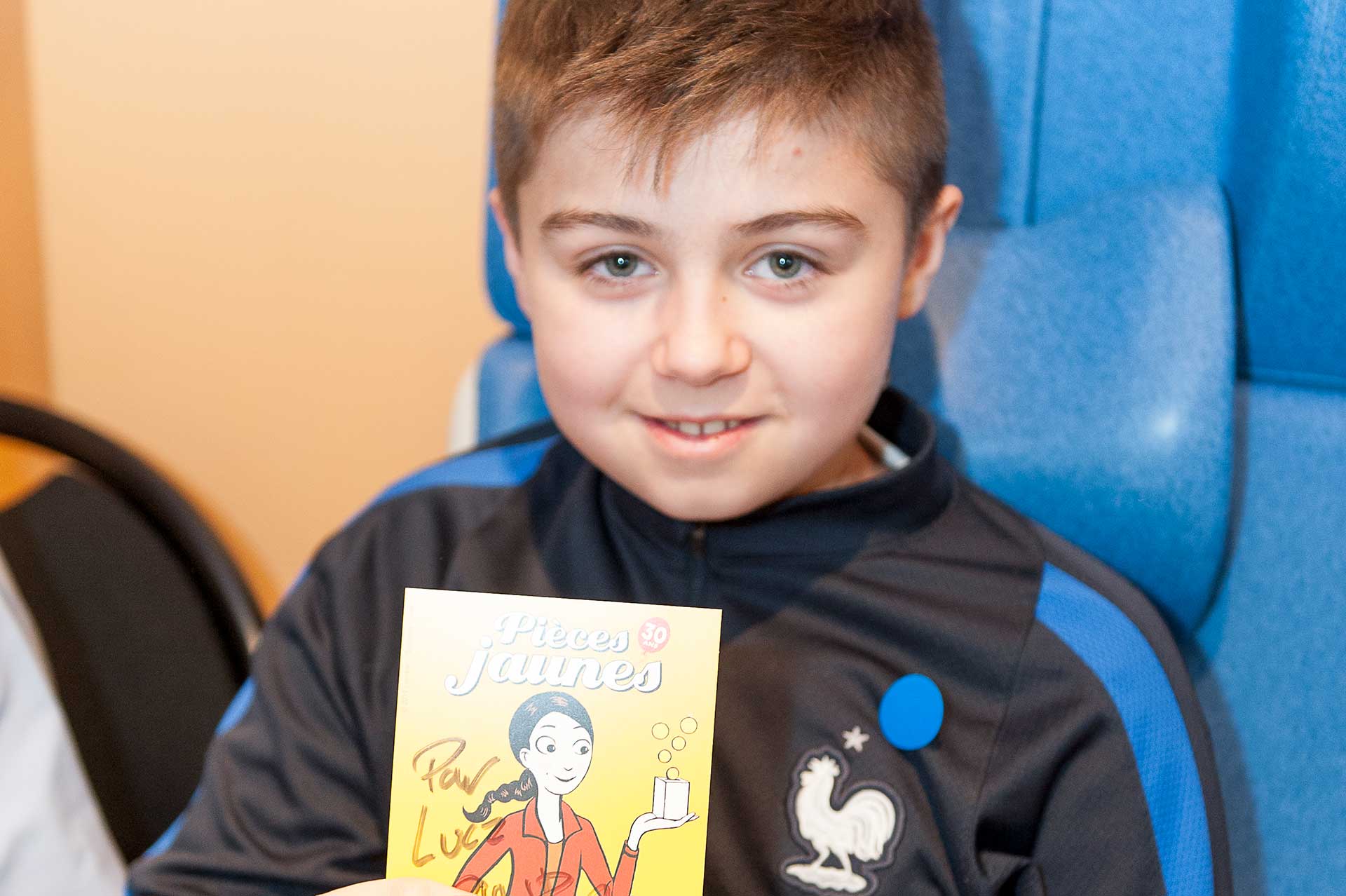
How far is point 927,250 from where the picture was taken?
2.66 feet

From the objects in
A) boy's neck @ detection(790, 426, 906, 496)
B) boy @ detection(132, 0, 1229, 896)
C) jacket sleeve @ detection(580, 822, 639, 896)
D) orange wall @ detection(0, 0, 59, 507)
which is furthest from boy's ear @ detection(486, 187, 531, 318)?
orange wall @ detection(0, 0, 59, 507)

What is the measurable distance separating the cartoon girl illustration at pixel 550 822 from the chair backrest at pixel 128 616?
2.26ft

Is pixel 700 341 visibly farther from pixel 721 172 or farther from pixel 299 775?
pixel 299 775

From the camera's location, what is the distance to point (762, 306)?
27.4 inches

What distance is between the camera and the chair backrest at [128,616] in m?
1.22

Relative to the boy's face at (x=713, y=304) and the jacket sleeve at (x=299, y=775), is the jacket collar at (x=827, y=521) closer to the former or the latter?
the boy's face at (x=713, y=304)

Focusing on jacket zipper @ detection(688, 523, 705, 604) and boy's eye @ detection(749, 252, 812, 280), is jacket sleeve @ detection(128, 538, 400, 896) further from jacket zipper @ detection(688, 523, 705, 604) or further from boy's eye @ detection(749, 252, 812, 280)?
boy's eye @ detection(749, 252, 812, 280)

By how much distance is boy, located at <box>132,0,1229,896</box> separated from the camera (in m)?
0.69

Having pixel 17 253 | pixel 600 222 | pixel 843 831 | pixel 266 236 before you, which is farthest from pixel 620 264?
pixel 17 253

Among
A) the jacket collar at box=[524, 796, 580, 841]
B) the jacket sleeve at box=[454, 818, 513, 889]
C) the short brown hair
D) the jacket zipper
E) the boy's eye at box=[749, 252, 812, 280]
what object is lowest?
the jacket sleeve at box=[454, 818, 513, 889]

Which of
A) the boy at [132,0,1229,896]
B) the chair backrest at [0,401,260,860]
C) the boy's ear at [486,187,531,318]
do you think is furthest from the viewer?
the chair backrest at [0,401,260,860]

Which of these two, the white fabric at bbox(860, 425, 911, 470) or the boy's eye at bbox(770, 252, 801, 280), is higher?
the boy's eye at bbox(770, 252, 801, 280)

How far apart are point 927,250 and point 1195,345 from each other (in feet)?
0.59

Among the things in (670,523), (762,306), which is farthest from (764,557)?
(762,306)
